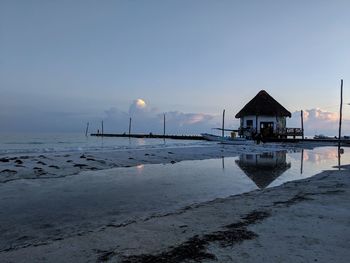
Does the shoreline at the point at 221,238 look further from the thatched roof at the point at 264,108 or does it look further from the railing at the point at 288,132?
the railing at the point at 288,132

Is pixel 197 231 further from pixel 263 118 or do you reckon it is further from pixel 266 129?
pixel 263 118

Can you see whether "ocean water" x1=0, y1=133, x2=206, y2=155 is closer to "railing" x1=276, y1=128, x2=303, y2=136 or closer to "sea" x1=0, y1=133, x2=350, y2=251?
"railing" x1=276, y1=128, x2=303, y2=136

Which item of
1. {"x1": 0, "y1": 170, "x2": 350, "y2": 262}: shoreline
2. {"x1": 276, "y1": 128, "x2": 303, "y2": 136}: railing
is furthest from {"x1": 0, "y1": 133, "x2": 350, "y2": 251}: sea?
{"x1": 276, "y1": 128, "x2": 303, "y2": 136}: railing

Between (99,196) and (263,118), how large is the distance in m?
48.4

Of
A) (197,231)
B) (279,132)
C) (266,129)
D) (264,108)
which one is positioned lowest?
(197,231)

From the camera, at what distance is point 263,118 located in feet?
184

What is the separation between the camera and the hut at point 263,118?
55.1m

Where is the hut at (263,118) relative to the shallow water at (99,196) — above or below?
above

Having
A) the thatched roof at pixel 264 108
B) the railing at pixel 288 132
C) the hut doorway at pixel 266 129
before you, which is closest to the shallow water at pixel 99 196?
the hut doorway at pixel 266 129

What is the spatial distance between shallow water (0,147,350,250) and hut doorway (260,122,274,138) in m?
38.5

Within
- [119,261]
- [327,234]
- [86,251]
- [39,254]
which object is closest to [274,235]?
[327,234]

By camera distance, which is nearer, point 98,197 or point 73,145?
point 98,197

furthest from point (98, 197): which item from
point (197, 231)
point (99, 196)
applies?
point (197, 231)

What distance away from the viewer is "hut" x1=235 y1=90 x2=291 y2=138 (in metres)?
55.1
